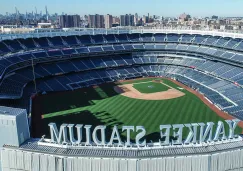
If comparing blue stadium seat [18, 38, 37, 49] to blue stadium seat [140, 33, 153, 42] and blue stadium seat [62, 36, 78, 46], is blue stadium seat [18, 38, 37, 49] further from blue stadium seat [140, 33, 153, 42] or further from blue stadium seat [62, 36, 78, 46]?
blue stadium seat [140, 33, 153, 42]

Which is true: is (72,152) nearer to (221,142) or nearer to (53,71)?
(221,142)

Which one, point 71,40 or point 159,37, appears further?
point 159,37

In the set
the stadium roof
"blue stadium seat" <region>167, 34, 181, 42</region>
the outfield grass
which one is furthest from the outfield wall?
"blue stadium seat" <region>167, 34, 181, 42</region>

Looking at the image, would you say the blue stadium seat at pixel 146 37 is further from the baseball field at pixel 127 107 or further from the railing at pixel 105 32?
the baseball field at pixel 127 107

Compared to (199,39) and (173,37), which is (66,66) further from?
(199,39)

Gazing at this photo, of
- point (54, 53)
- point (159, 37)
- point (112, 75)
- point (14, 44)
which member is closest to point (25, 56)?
point (14, 44)

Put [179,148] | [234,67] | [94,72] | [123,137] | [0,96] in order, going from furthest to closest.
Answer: [94,72]
[234,67]
[0,96]
[123,137]
[179,148]

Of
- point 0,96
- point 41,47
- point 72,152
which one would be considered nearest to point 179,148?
point 72,152
